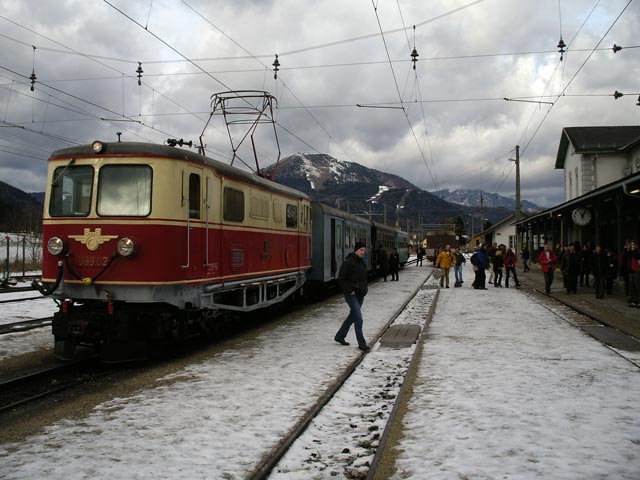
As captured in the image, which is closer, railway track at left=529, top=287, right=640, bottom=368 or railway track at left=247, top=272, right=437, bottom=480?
railway track at left=247, top=272, right=437, bottom=480

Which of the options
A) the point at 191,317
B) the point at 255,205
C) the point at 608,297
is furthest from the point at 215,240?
the point at 608,297

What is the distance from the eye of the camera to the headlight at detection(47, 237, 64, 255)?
26.8ft

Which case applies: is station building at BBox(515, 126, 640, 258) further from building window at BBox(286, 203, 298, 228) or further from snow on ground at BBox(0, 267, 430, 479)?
snow on ground at BBox(0, 267, 430, 479)

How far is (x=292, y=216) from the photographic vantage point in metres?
14.1

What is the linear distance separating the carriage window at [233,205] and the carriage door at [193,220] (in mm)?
931

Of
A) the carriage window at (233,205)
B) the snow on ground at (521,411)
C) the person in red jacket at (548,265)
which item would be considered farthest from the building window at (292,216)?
the person in red jacket at (548,265)

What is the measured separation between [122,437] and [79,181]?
462 cm

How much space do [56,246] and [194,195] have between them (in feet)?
7.01

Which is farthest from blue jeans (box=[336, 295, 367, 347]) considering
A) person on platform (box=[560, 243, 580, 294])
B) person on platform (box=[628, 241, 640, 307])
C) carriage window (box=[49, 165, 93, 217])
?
person on platform (box=[560, 243, 580, 294])

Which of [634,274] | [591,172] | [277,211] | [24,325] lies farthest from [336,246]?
[591,172]

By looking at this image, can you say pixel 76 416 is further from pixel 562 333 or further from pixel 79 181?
pixel 562 333

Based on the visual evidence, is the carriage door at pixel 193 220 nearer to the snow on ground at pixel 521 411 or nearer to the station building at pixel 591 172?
the snow on ground at pixel 521 411

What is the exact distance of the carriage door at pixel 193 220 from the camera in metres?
8.52

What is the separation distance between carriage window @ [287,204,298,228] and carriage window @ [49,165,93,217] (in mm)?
5954
